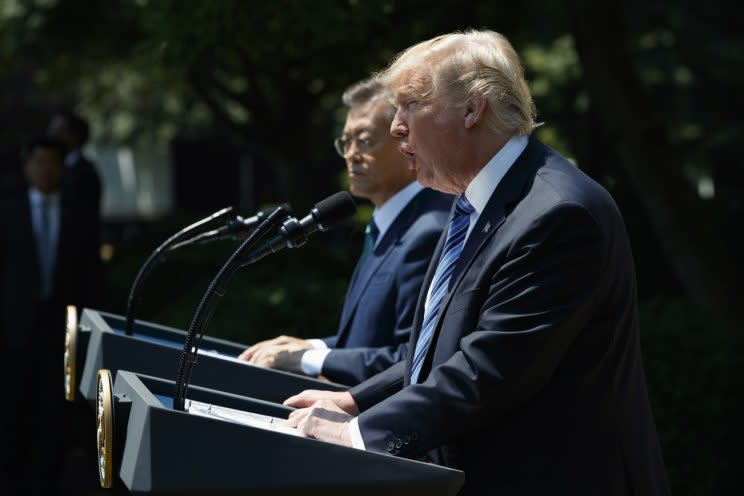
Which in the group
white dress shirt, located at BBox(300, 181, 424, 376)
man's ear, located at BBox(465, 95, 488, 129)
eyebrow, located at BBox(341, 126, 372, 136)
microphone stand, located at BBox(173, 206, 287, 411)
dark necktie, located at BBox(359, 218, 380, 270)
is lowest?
dark necktie, located at BBox(359, 218, 380, 270)

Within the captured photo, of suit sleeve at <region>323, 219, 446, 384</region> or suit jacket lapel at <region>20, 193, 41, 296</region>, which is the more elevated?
suit sleeve at <region>323, 219, 446, 384</region>

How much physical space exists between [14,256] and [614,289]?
5.63 metres

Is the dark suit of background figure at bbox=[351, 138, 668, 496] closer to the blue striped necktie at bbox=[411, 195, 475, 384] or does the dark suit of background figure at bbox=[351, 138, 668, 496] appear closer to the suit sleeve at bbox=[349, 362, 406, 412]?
the blue striped necktie at bbox=[411, 195, 475, 384]

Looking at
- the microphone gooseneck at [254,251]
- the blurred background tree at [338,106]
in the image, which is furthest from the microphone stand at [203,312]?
the blurred background tree at [338,106]

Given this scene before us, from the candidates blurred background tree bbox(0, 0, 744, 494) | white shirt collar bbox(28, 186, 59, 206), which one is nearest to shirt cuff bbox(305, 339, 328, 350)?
blurred background tree bbox(0, 0, 744, 494)

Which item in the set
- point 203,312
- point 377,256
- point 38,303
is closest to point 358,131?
point 377,256

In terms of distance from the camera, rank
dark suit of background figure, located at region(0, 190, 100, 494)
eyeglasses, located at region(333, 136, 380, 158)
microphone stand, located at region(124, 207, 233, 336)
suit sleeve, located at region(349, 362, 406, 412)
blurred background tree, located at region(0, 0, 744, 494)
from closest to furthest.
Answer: suit sleeve, located at region(349, 362, 406, 412)
microphone stand, located at region(124, 207, 233, 336)
eyeglasses, located at region(333, 136, 380, 158)
blurred background tree, located at region(0, 0, 744, 494)
dark suit of background figure, located at region(0, 190, 100, 494)

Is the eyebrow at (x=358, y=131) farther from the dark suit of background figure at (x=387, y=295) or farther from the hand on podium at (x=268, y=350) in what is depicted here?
the hand on podium at (x=268, y=350)

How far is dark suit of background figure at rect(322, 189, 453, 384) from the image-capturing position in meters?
3.64

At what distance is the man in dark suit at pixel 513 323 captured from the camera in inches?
96.8

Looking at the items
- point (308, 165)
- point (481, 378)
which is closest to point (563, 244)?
point (481, 378)

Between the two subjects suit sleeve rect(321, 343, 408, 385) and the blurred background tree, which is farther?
the blurred background tree

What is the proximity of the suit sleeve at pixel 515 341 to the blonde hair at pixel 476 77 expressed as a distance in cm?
31

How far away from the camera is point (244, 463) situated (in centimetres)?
222
